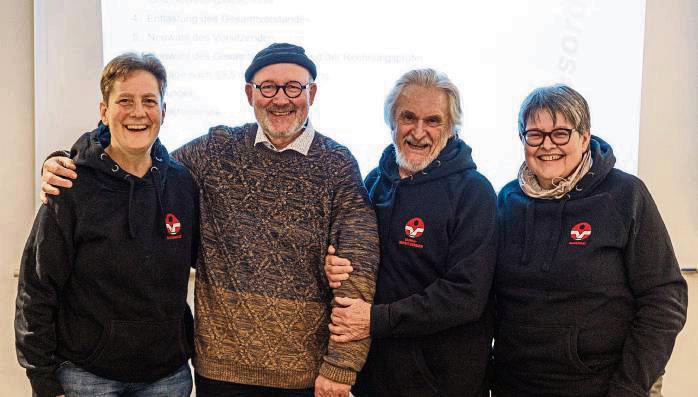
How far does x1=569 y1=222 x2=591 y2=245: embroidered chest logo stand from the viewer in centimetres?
191

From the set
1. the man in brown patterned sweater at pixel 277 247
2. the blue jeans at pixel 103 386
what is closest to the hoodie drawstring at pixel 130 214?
the man in brown patterned sweater at pixel 277 247

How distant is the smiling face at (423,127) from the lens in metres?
2.07

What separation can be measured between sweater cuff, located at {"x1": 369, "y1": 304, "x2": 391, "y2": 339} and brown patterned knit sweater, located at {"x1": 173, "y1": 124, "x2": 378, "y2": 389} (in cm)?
5

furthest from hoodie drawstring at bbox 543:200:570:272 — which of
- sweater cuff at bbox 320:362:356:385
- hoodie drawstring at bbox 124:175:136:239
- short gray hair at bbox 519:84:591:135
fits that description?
hoodie drawstring at bbox 124:175:136:239

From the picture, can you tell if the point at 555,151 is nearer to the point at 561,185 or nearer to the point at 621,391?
the point at 561,185

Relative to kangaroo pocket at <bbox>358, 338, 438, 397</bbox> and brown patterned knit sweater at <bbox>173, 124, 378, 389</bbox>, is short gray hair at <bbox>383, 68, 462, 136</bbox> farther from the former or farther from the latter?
kangaroo pocket at <bbox>358, 338, 438, 397</bbox>

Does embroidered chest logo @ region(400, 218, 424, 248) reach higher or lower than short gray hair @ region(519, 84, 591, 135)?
lower

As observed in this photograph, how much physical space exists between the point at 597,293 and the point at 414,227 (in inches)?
22.5

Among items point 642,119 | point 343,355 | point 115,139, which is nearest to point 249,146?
point 115,139

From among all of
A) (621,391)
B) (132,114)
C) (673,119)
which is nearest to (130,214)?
(132,114)

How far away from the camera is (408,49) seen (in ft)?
10.0

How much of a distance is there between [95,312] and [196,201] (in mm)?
451

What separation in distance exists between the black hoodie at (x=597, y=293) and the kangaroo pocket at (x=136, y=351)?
1.05 m

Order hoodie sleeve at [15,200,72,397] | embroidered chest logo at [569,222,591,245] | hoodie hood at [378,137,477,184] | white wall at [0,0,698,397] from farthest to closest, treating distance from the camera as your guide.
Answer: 1. white wall at [0,0,698,397]
2. hoodie hood at [378,137,477,184]
3. embroidered chest logo at [569,222,591,245]
4. hoodie sleeve at [15,200,72,397]
